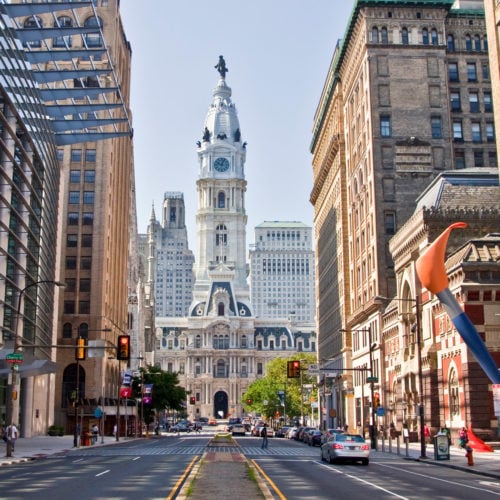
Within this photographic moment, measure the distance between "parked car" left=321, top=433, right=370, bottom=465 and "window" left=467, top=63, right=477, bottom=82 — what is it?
186ft

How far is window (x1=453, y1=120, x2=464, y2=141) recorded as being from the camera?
8044cm

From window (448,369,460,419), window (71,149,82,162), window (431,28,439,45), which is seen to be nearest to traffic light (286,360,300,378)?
window (448,369,460,419)

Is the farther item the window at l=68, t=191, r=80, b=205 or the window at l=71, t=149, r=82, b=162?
the window at l=71, t=149, r=82, b=162

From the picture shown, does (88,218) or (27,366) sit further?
(88,218)

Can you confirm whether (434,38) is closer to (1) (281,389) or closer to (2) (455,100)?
(2) (455,100)

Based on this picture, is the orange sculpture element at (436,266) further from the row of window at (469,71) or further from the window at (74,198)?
the window at (74,198)

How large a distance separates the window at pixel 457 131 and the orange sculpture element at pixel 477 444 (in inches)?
1611

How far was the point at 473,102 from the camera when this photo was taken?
8131 cm

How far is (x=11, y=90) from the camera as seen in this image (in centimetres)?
5150

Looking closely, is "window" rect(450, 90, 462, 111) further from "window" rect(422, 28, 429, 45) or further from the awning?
the awning

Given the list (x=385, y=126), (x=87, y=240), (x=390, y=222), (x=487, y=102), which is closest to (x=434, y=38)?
(x=487, y=102)

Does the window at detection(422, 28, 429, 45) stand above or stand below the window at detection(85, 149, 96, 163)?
above

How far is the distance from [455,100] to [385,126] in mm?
9428

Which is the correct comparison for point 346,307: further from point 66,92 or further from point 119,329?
point 66,92
